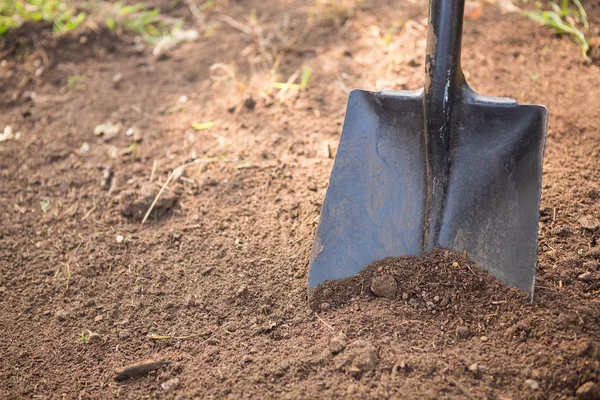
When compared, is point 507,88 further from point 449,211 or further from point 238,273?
point 238,273

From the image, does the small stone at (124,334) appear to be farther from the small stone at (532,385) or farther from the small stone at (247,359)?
the small stone at (532,385)

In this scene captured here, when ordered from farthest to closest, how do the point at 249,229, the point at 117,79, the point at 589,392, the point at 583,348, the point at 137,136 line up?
the point at 117,79 < the point at 137,136 < the point at 249,229 < the point at 583,348 < the point at 589,392

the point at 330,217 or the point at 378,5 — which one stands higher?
the point at 378,5

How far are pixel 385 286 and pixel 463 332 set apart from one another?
0.28 metres

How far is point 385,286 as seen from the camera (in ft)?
5.90

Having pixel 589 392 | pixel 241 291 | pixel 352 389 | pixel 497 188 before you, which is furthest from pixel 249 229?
pixel 589 392

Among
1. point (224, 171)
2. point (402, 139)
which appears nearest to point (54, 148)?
point (224, 171)

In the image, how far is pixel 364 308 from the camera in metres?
1.78

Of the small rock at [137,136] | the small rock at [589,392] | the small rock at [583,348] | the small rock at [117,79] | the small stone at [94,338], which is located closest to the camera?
the small rock at [589,392]

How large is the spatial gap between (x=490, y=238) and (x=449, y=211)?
16 cm

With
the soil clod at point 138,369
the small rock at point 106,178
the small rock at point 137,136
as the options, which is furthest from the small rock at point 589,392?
the small rock at point 137,136

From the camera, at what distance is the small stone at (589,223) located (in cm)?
191

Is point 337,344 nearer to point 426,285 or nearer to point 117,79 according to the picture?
point 426,285

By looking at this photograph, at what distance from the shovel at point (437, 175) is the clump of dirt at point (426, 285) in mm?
29
